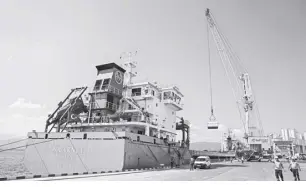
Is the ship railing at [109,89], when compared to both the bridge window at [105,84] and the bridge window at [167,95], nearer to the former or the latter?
the bridge window at [105,84]

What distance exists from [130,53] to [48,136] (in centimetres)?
1544

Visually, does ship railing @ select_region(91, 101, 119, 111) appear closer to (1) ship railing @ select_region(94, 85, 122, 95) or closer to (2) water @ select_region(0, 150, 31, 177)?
(1) ship railing @ select_region(94, 85, 122, 95)

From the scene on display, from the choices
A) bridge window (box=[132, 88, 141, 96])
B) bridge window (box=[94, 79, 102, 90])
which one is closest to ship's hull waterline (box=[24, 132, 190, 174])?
bridge window (box=[132, 88, 141, 96])

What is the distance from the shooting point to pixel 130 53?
94.7 ft

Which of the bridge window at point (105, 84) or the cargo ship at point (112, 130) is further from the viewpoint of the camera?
the bridge window at point (105, 84)

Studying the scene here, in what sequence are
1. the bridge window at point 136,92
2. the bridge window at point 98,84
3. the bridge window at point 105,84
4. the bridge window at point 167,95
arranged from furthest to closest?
the bridge window at point 167,95, the bridge window at point 136,92, the bridge window at point 98,84, the bridge window at point 105,84

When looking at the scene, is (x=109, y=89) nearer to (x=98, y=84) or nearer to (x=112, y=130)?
(x=98, y=84)

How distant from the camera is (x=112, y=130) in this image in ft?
64.0

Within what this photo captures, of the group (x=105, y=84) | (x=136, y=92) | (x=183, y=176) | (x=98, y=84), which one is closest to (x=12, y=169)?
(x=98, y=84)

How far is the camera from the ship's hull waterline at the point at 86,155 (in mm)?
16047

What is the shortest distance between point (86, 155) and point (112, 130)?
11.8ft

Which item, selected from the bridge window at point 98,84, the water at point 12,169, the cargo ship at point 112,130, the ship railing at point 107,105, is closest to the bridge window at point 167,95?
the cargo ship at point 112,130
